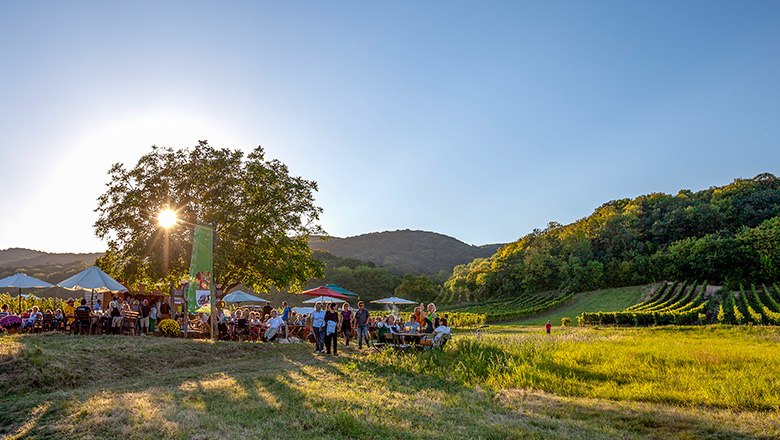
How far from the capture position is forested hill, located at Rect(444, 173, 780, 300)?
63844 millimetres

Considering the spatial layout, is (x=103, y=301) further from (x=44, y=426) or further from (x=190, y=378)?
(x=44, y=426)

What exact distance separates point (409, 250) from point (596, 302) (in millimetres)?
107673

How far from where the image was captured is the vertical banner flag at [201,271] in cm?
1545

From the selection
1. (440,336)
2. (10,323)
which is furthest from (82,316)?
(440,336)

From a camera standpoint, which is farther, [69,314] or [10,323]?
[69,314]

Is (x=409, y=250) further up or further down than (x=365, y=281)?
further up

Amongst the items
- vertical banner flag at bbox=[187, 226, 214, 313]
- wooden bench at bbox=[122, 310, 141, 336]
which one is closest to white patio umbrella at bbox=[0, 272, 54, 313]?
wooden bench at bbox=[122, 310, 141, 336]

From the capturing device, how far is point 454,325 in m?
38.6

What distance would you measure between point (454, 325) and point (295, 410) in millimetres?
33331

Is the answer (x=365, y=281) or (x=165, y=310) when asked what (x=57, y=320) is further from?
(x=365, y=281)

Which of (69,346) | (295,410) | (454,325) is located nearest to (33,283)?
(69,346)

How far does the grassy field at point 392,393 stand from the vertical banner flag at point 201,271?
9.04 feet

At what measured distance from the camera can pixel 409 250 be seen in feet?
546

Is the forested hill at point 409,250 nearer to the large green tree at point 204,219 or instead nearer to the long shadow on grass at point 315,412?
the large green tree at point 204,219
